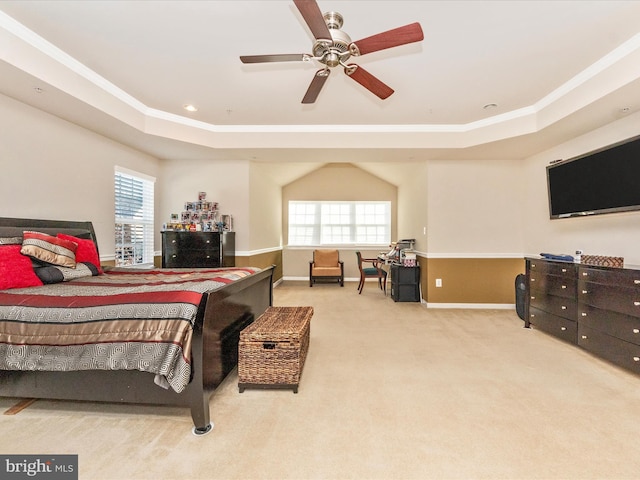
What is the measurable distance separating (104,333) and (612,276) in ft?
13.0

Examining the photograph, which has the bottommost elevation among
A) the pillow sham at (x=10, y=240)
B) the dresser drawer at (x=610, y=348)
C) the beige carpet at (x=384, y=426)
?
the beige carpet at (x=384, y=426)

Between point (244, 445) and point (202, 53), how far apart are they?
291 centimetres

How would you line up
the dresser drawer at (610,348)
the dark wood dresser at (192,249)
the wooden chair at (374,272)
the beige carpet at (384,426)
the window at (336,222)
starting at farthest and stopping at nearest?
the window at (336,222)
the wooden chair at (374,272)
the dark wood dresser at (192,249)
the dresser drawer at (610,348)
the beige carpet at (384,426)

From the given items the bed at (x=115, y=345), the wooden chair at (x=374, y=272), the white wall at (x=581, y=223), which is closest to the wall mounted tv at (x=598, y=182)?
the white wall at (x=581, y=223)

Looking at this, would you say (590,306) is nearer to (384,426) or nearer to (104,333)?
(384,426)

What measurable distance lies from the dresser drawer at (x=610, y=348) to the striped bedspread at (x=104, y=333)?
3.43 m

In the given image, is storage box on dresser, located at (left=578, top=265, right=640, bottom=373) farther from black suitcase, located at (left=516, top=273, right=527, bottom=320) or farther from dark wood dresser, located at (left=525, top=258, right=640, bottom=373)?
black suitcase, located at (left=516, top=273, right=527, bottom=320)

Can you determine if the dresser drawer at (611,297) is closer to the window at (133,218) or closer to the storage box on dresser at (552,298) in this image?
the storage box on dresser at (552,298)

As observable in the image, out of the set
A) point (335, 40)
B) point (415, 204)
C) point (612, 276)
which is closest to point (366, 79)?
point (335, 40)

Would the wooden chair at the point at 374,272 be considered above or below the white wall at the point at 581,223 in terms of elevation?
below

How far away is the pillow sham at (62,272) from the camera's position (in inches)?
93.6

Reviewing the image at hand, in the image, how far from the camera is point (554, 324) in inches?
133

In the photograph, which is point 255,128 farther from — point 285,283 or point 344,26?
point 285,283

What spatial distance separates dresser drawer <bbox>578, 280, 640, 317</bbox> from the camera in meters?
2.50
